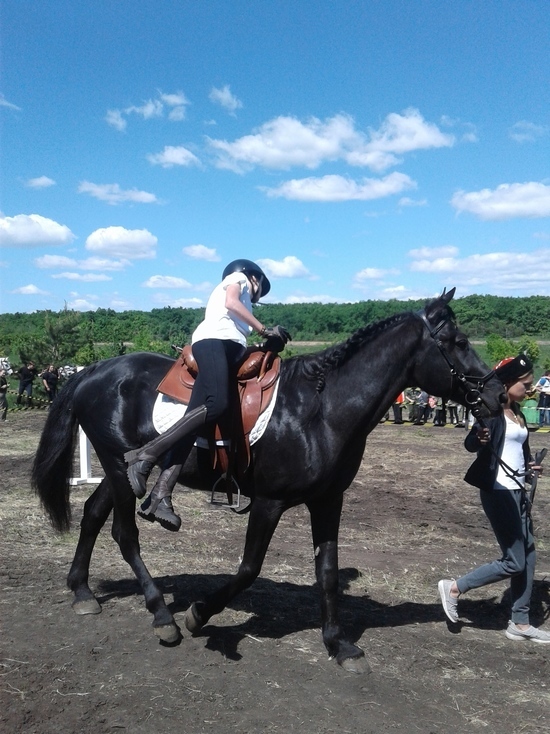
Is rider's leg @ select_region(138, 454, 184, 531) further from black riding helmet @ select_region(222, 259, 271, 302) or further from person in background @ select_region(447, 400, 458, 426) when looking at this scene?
person in background @ select_region(447, 400, 458, 426)

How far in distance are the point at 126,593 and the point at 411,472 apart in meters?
7.35

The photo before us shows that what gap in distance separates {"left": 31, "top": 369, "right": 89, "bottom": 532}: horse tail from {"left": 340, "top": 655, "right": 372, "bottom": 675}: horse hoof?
9.45 ft

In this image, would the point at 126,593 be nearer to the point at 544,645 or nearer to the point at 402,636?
the point at 402,636

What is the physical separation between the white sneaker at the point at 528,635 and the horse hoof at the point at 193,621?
2.37m

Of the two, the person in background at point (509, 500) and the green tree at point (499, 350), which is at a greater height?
the green tree at point (499, 350)

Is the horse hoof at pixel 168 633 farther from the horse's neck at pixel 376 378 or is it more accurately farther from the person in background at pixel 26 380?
the person in background at pixel 26 380

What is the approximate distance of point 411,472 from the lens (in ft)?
39.4

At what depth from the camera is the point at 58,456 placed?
5742 millimetres

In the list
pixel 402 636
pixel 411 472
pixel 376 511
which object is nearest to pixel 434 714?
pixel 402 636

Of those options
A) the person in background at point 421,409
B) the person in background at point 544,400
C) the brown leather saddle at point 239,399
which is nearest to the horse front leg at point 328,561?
the brown leather saddle at point 239,399

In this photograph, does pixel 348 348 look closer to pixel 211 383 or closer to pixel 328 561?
pixel 211 383

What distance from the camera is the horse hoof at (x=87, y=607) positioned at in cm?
518

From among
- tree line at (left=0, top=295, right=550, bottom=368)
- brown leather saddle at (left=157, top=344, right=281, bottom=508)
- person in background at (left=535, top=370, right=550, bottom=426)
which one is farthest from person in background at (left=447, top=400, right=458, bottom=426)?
brown leather saddle at (left=157, top=344, right=281, bottom=508)

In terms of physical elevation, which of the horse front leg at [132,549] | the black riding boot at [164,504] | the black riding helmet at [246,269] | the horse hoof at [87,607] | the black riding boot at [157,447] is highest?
the black riding helmet at [246,269]
